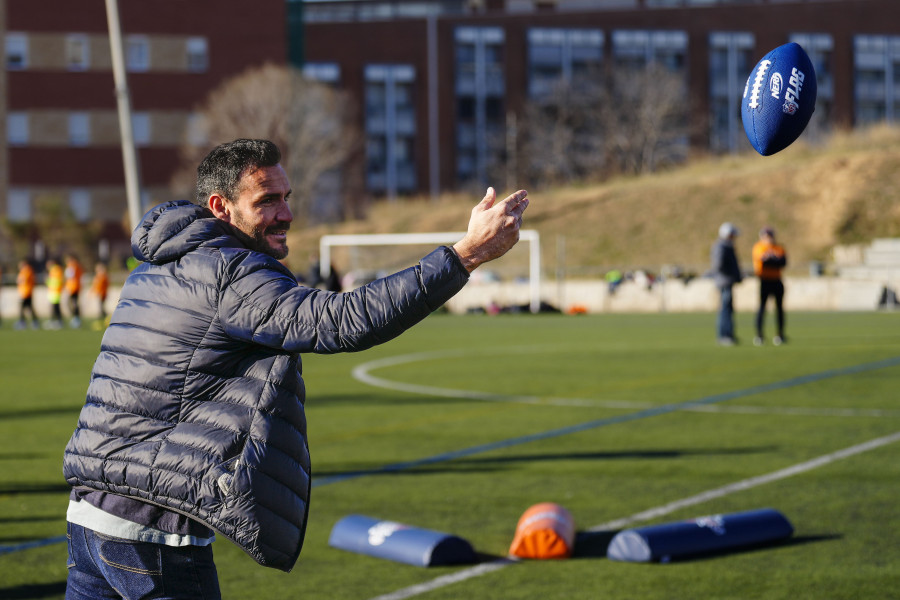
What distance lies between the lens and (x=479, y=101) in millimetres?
86125

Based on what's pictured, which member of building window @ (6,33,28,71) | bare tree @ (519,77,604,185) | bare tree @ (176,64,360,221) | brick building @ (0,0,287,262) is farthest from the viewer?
bare tree @ (519,77,604,185)

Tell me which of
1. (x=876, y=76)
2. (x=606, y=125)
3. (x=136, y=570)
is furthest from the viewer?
(x=876, y=76)

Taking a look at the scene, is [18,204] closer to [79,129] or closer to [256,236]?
[79,129]

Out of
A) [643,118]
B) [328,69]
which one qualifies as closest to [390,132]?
[328,69]

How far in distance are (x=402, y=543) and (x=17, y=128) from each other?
64543 mm

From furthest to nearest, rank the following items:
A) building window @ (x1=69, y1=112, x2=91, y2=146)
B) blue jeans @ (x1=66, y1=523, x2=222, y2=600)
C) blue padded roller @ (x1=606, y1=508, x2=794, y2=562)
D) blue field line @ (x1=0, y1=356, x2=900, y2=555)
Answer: building window @ (x1=69, y1=112, x2=91, y2=146)
blue field line @ (x1=0, y1=356, x2=900, y2=555)
blue padded roller @ (x1=606, y1=508, x2=794, y2=562)
blue jeans @ (x1=66, y1=523, x2=222, y2=600)

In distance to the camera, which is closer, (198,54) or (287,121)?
(287,121)

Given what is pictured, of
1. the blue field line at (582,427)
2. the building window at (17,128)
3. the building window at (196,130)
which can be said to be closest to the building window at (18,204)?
the building window at (17,128)

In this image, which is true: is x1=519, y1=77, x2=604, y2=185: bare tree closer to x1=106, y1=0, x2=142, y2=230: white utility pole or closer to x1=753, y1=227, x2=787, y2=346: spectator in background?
x1=106, y1=0, x2=142, y2=230: white utility pole

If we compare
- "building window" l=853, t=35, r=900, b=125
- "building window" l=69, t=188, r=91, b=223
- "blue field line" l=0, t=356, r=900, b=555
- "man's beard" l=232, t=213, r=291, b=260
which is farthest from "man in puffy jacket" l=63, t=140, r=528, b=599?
"building window" l=853, t=35, r=900, b=125

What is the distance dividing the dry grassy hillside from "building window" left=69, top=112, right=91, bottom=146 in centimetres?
1605

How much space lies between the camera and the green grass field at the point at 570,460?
6.54 metres

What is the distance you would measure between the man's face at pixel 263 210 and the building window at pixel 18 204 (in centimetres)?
6620

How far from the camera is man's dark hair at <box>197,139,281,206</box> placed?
386 centimetres
